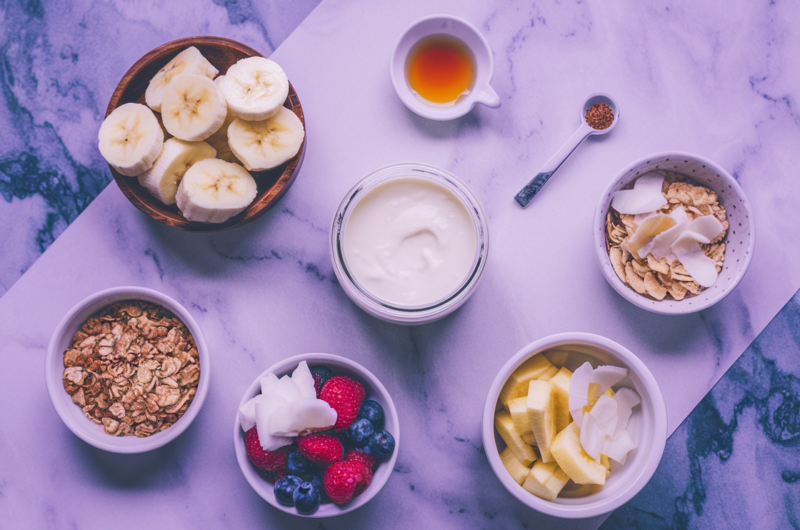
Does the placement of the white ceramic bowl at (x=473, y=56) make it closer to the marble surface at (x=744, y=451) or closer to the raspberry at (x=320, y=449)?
the raspberry at (x=320, y=449)

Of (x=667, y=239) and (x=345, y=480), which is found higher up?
(x=667, y=239)

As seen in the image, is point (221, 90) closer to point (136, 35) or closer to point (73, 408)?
point (136, 35)

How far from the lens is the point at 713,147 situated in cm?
121

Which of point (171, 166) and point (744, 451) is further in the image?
point (744, 451)

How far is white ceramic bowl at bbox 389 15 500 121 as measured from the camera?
115 centimetres

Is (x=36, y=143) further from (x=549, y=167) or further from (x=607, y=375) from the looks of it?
(x=607, y=375)

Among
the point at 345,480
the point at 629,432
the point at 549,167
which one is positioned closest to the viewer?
the point at 345,480

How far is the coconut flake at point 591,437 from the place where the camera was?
966 mm

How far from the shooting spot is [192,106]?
1002 mm

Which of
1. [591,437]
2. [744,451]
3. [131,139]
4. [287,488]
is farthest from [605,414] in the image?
[131,139]

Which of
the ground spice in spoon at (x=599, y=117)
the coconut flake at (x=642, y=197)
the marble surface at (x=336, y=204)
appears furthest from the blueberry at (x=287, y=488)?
the ground spice in spoon at (x=599, y=117)

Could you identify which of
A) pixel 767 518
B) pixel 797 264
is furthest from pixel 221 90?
pixel 767 518

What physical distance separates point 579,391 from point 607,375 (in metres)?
0.07

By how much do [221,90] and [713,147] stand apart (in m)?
1.07
